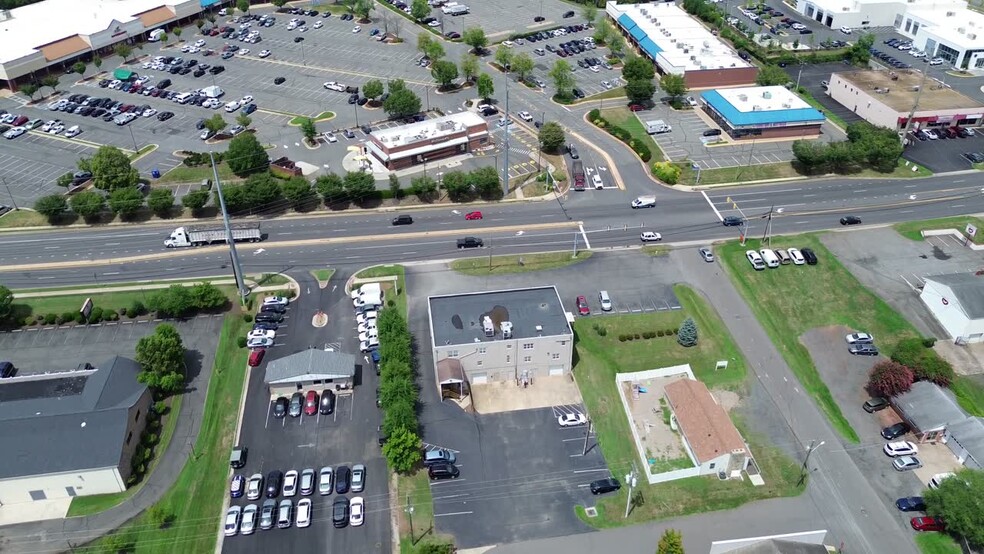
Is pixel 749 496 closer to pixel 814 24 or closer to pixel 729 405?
pixel 729 405

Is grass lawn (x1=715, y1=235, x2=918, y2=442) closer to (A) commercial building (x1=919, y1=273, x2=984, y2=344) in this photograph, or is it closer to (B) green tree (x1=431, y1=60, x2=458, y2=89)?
(A) commercial building (x1=919, y1=273, x2=984, y2=344)

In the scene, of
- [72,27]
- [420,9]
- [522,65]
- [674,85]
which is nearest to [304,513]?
[674,85]

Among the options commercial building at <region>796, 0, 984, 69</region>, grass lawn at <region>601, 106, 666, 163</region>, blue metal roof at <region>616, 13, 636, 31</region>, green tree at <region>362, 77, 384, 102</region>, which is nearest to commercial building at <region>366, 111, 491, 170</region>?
green tree at <region>362, 77, 384, 102</region>

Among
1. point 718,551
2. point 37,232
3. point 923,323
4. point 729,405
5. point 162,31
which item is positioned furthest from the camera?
point 162,31

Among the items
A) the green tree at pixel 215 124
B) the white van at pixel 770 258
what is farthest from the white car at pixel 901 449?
the green tree at pixel 215 124

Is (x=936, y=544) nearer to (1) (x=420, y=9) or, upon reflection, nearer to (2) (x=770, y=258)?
(2) (x=770, y=258)

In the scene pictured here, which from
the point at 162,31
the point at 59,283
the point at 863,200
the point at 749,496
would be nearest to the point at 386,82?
the point at 162,31

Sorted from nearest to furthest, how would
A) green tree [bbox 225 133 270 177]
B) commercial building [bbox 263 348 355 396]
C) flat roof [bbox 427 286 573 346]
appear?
commercial building [bbox 263 348 355 396] → flat roof [bbox 427 286 573 346] → green tree [bbox 225 133 270 177]
